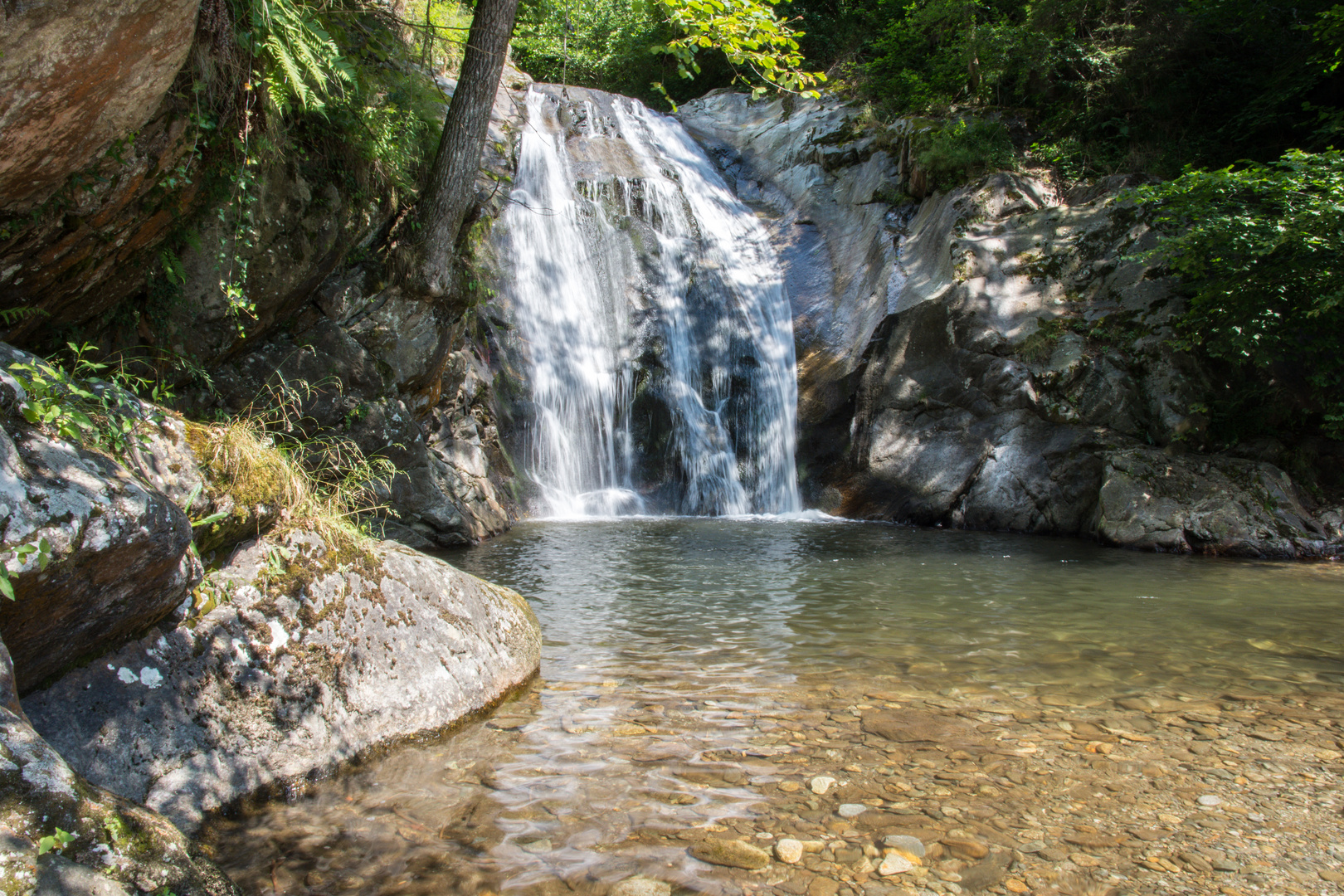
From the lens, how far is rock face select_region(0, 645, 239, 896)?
61.9 inches

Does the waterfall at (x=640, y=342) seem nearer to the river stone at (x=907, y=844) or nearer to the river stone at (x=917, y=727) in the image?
the river stone at (x=917, y=727)

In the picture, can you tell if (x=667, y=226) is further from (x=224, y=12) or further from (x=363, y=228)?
(x=224, y=12)

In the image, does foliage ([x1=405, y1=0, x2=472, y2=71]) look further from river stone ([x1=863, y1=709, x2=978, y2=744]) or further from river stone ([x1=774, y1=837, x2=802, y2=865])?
river stone ([x1=774, y1=837, x2=802, y2=865])

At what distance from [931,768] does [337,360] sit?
680cm

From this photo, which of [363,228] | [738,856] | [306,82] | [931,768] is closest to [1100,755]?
[931,768]

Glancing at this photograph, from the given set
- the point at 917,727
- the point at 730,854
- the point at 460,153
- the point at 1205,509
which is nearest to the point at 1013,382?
the point at 1205,509

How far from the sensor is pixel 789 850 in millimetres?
2578

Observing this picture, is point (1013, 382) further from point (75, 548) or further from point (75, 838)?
point (75, 838)

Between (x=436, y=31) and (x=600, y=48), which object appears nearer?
(x=436, y=31)

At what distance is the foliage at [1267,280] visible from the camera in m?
8.89

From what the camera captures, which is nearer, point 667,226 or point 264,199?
point 264,199

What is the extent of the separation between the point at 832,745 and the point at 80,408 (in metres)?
3.40

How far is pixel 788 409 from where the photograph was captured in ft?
46.6

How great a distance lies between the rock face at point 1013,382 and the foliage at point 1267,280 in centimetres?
66
